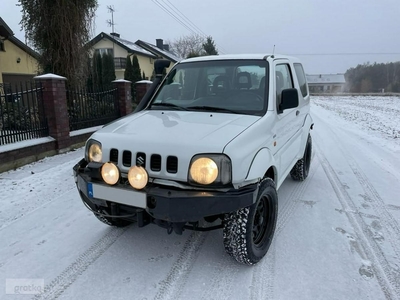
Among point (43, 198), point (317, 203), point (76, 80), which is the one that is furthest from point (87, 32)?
point (317, 203)

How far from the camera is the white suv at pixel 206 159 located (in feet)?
7.61

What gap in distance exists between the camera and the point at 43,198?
14.5 ft

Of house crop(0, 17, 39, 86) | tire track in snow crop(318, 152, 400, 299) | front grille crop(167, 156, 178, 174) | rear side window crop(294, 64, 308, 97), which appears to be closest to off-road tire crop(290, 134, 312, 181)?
tire track in snow crop(318, 152, 400, 299)

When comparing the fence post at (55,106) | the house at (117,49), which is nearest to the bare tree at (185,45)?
the house at (117,49)

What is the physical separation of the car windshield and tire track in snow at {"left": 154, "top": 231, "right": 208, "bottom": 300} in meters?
1.44

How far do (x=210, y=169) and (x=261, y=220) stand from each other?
946 mm

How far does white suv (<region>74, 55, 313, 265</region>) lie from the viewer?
91.3 inches

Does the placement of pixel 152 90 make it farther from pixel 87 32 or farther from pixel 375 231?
pixel 87 32

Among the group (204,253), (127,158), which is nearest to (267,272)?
(204,253)

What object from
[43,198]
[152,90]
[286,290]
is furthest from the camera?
[43,198]

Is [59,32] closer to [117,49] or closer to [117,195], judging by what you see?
[117,195]

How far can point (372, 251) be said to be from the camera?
9.78ft

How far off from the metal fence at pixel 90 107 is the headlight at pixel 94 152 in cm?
543

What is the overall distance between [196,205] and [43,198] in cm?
318
